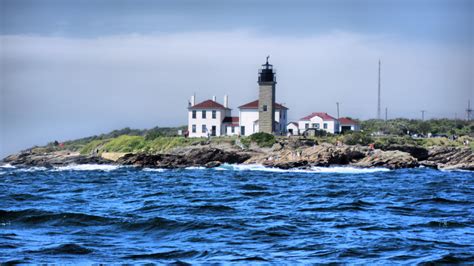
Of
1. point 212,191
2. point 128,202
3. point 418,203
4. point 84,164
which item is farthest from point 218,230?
point 84,164

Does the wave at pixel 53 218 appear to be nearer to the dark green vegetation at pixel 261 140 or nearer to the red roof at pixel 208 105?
the dark green vegetation at pixel 261 140

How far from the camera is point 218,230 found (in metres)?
18.5

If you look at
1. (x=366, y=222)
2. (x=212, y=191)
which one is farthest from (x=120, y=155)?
(x=366, y=222)

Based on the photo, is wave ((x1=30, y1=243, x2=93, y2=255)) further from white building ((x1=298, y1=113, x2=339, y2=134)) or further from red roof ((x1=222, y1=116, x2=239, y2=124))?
white building ((x1=298, y1=113, x2=339, y2=134))

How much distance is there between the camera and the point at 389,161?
1961 inches

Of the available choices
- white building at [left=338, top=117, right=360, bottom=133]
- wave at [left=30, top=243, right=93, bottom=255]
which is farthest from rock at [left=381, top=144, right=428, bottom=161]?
wave at [left=30, top=243, right=93, bottom=255]

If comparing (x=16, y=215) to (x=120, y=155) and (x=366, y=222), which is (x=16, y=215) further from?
(x=120, y=155)

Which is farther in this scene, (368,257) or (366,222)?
(366,222)

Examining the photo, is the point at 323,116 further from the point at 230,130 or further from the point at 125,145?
the point at 125,145

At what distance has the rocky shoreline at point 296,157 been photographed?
5016 centimetres

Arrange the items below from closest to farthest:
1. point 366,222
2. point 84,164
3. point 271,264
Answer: point 271,264, point 366,222, point 84,164

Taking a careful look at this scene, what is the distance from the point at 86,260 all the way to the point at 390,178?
2733 centimetres

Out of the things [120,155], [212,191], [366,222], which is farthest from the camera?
[120,155]

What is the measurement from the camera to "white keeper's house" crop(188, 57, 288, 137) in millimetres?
62156
